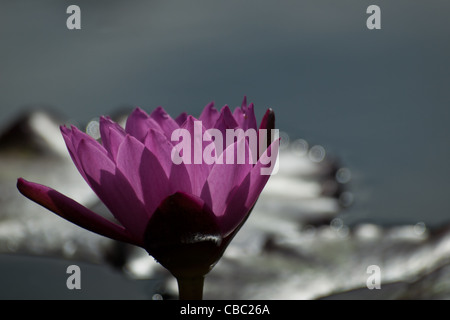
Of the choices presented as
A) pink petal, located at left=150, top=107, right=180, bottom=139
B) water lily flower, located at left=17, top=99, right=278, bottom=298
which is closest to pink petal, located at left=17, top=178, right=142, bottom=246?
Result: water lily flower, located at left=17, top=99, right=278, bottom=298

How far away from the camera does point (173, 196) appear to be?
428mm

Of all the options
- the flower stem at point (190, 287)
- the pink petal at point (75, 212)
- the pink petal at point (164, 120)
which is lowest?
the flower stem at point (190, 287)

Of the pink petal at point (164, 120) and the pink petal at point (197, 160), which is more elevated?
the pink petal at point (164, 120)

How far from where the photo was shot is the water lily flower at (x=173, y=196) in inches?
17.3

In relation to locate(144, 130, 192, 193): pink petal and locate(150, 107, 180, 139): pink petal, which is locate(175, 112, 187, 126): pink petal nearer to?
locate(150, 107, 180, 139): pink petal

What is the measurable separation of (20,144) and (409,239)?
1134 mm

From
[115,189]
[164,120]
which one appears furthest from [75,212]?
[164,120]

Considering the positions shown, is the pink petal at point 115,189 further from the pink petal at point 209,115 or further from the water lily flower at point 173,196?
the pink petal at point 209,115

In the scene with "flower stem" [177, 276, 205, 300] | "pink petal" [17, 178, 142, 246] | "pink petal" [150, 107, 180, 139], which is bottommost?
"flower stem" [177, 276, 205, 300]

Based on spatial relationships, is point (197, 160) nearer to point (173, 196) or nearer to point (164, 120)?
point (173, 196)

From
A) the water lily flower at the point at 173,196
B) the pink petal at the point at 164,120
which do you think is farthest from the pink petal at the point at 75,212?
the pink petal at the point at 164,120

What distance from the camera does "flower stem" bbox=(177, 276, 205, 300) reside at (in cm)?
47
